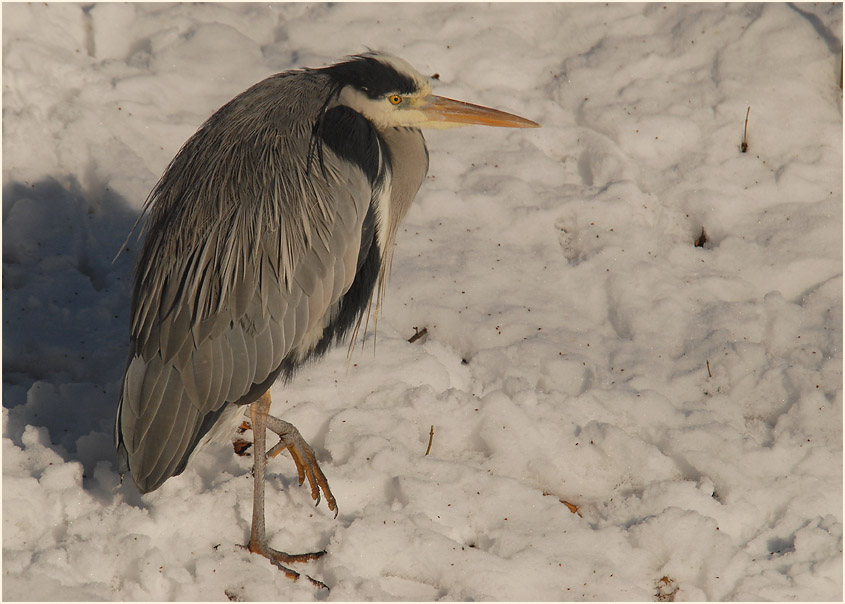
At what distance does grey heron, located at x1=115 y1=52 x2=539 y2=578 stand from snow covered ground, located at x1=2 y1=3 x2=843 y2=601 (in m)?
0.26

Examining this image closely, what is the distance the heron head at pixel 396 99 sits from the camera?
2.84 metres

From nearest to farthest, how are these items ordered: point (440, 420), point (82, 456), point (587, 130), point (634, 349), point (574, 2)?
point (82, 456) → point (440, 420) → point (634, 349) → point (587, 130) → point (574, 2)

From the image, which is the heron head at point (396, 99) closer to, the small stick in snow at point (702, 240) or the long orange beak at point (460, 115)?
the long orange beak at point (460, 115)

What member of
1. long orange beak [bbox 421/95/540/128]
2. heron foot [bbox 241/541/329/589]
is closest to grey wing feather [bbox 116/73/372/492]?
heron foot [bbox 241/541/329/589]

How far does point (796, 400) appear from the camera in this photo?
3230 millimetres

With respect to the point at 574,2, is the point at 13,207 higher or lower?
lower

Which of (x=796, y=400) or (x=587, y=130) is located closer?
(x=796, y=400)

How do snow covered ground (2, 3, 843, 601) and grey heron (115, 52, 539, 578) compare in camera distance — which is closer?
grey heron (115, 52, 539, 578)

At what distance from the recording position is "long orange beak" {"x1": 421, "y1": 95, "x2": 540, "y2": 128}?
3.02m

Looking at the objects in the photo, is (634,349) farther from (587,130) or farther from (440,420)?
(587,130)

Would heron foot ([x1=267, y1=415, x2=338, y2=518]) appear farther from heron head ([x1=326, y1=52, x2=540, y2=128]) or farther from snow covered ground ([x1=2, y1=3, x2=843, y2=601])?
heron head ([x1=326, y1=52, x2=540, y2=128])

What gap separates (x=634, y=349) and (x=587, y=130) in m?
1.36

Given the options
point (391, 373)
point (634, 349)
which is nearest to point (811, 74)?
point (634, 349)

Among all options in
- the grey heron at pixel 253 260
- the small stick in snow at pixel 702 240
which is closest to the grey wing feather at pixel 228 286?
the grey heron at pixel 253 260
